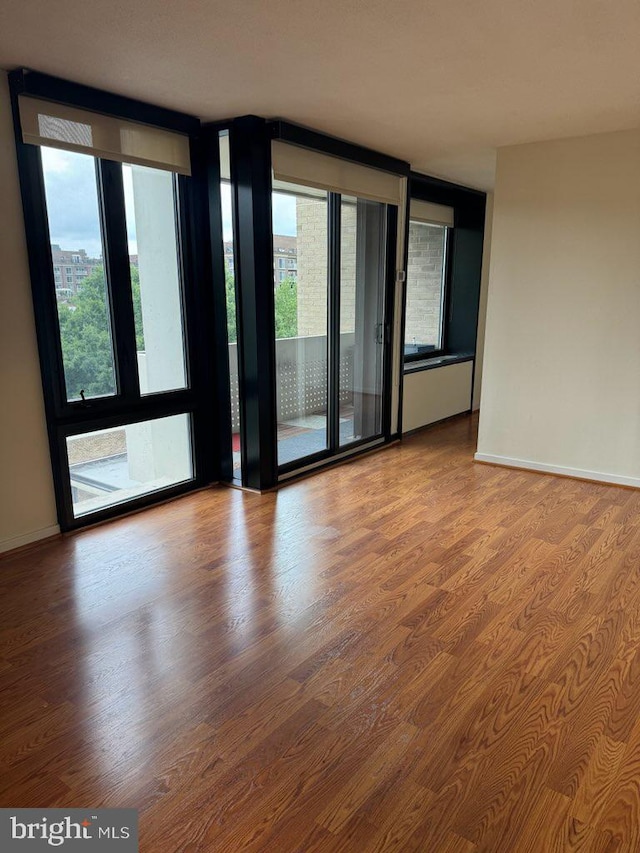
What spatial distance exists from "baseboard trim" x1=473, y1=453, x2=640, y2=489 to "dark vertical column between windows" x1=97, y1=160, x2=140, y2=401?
2.95 m

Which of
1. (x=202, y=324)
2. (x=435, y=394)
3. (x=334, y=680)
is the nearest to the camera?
(x=334, y=680)

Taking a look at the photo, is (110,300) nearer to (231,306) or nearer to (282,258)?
(231,306)

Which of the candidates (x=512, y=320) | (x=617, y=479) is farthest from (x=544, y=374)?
(x=617, y=479)

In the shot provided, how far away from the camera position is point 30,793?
1743mm

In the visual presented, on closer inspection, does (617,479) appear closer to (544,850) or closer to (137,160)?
(544,850)

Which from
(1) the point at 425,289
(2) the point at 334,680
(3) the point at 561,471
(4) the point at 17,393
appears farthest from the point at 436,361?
(2) the point at 334,680

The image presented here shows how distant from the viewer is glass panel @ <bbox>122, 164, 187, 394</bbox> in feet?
12.2

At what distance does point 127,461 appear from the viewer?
3.90 m

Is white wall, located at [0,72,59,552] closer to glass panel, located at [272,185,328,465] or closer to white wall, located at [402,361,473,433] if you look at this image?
glass panel, located at [272,185,328,465]

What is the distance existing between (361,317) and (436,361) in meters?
1.67

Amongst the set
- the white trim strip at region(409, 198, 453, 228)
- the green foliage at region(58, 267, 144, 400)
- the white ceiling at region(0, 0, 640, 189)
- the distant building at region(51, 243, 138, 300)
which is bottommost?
the green foliage at region(58, 267, 144, 400)

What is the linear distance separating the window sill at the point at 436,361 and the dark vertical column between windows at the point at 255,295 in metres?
2.08

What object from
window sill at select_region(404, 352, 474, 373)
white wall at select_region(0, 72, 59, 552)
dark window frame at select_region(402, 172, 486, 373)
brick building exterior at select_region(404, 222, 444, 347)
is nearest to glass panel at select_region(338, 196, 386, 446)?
window sill at select_region(404, 352, 474, 373)

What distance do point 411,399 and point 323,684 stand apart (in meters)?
3.97
